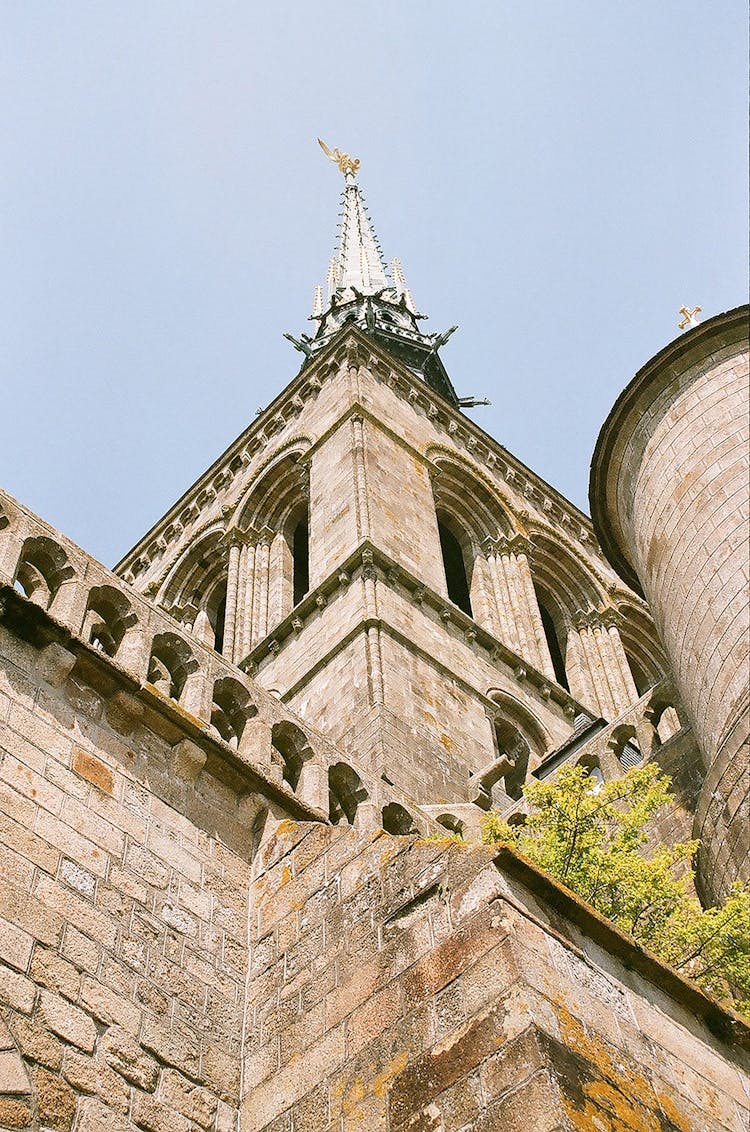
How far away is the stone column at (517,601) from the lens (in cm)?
2144

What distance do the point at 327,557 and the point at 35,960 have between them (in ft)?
49.3

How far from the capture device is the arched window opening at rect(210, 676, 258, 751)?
7465 mm

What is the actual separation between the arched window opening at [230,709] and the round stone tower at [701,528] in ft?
10.9

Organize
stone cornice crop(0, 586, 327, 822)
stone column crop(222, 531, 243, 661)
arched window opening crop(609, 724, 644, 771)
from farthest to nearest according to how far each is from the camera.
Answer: stone column crop(222, 531, 243, 661)
arched window opening crop(609, 724, 644, 771)
stone cornice crop(0, 586, 327, 822)

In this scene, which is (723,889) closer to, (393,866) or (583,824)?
(583,824)

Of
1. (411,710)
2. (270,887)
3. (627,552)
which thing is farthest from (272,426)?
(270,887)

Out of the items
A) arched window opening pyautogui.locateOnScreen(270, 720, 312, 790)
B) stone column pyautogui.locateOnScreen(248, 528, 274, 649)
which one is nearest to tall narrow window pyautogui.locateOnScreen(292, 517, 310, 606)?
stone column pyautogui.locateOnScreen(248, 528, 274, 649)

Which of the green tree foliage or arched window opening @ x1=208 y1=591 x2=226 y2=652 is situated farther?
arched window opening @ x1=208 y1=591 x2=226 y2=652

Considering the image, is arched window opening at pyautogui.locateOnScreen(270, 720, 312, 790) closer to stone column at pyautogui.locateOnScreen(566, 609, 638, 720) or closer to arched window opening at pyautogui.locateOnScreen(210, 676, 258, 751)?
arched window opening at pyautogui.locateOnScreen(210, 676, 258, 751)

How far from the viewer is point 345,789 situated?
7.68 metres

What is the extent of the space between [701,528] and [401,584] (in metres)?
8.21

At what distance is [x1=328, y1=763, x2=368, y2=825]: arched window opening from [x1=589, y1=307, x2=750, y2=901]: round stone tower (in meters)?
2.65

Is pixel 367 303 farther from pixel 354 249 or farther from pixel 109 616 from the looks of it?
pixel 109 616

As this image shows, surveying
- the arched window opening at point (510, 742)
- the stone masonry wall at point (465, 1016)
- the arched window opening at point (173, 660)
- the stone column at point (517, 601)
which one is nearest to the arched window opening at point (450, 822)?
the arched window opening at point (173, 660)
